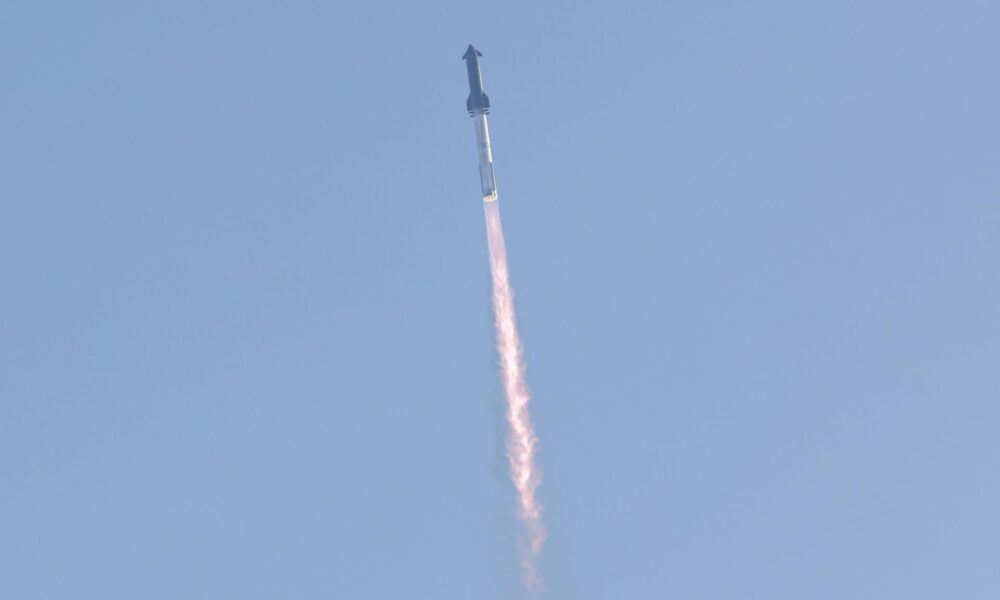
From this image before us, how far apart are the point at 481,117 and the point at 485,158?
178cm

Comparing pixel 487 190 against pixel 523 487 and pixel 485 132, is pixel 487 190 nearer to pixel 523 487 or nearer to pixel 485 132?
pixel 485 132

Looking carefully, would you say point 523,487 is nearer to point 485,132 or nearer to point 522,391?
point 522,391

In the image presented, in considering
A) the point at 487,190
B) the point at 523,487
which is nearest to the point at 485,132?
the point at 487,190

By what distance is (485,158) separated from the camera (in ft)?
510

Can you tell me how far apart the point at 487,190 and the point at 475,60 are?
559 centimetres

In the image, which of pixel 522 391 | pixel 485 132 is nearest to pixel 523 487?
pixel 522 391

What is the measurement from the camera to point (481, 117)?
512 feet

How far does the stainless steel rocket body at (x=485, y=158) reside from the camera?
15550cm

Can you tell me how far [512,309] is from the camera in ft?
529

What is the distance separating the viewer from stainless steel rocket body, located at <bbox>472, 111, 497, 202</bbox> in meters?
156

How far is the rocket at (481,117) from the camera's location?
156 metres

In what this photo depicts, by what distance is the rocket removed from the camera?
155500mm

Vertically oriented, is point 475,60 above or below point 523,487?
above

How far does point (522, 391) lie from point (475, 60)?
47.7 ft
